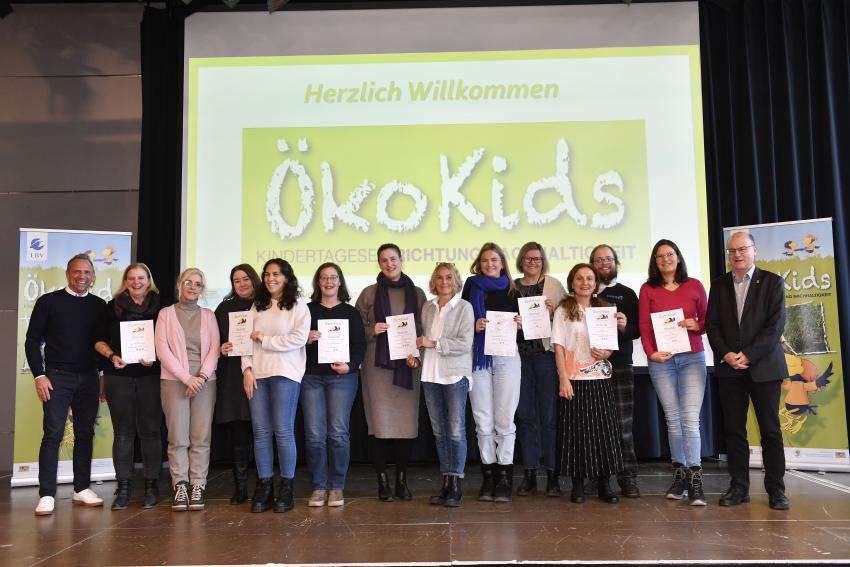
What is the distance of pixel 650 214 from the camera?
5727 millimetres

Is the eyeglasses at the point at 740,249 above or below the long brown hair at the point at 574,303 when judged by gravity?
above

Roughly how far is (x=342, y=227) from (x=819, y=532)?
3951mm

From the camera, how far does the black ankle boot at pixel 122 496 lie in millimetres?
4215

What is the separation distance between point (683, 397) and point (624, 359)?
0.42m

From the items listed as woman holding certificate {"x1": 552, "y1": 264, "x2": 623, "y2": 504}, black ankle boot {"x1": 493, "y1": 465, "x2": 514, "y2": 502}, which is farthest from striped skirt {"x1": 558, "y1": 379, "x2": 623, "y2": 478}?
black ankle boot {"x1": 493, "y1": 465, "x2": 514, "y2": 502}

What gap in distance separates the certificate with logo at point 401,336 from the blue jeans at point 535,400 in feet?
2.40

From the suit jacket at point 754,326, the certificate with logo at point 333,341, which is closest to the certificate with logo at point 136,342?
the certificate with logo at point 333,341

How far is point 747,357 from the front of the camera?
383 centimetres

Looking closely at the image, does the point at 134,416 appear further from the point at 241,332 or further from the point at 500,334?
the point at 500,334

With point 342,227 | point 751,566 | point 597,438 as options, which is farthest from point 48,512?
point 751,566

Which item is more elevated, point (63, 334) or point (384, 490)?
point (63, 334)

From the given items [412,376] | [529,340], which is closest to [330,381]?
[412,376]

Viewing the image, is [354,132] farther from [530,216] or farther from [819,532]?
[819,532]

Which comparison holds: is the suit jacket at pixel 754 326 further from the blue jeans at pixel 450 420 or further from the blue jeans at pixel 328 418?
the blue jeans at pixel 328 418
